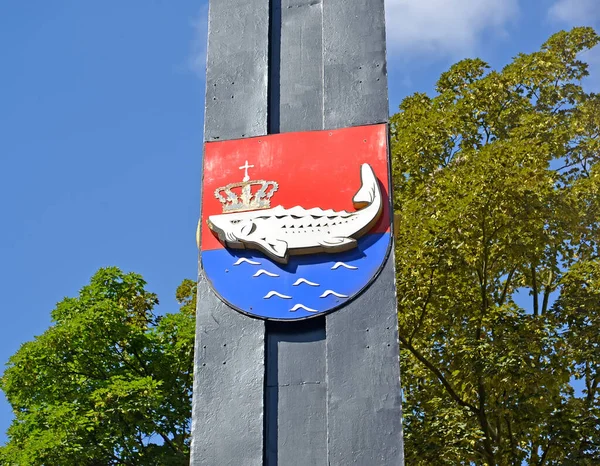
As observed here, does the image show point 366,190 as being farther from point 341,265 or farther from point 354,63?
point 354,63

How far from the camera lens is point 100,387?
1973cm

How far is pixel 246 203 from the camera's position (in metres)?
10.1

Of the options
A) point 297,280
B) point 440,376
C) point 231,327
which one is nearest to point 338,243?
point 297,280

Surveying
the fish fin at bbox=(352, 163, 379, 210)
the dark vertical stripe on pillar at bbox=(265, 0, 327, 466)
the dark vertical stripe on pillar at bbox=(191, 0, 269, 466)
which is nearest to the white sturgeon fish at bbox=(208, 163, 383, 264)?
the fish fin at bbox=(352, 163, 379, 210)

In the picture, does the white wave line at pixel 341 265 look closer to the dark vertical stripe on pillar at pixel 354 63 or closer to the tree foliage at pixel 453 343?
the dark vertical stripe on pillar at pixel 354 63

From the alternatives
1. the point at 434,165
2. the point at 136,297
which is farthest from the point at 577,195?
Answer: the point at 136,297

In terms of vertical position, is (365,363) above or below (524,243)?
below

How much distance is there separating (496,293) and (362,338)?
1224 cm

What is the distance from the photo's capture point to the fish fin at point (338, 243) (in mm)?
9570

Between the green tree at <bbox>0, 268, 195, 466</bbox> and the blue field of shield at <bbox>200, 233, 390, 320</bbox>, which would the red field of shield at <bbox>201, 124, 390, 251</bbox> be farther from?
the green tree at <bbox>0, 268, 195, 466</bbox>

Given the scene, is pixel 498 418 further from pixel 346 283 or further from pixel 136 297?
pixel 346 283

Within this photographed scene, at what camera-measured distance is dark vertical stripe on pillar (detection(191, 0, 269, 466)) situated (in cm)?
906

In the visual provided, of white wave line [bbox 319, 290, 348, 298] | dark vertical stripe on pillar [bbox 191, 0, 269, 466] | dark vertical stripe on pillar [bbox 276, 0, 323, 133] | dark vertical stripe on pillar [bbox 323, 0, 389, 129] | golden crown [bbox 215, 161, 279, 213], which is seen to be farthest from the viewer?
dark vertical stripe on pillar [bbox 276, 0, 323, 133]

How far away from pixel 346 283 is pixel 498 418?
10.1 metres
